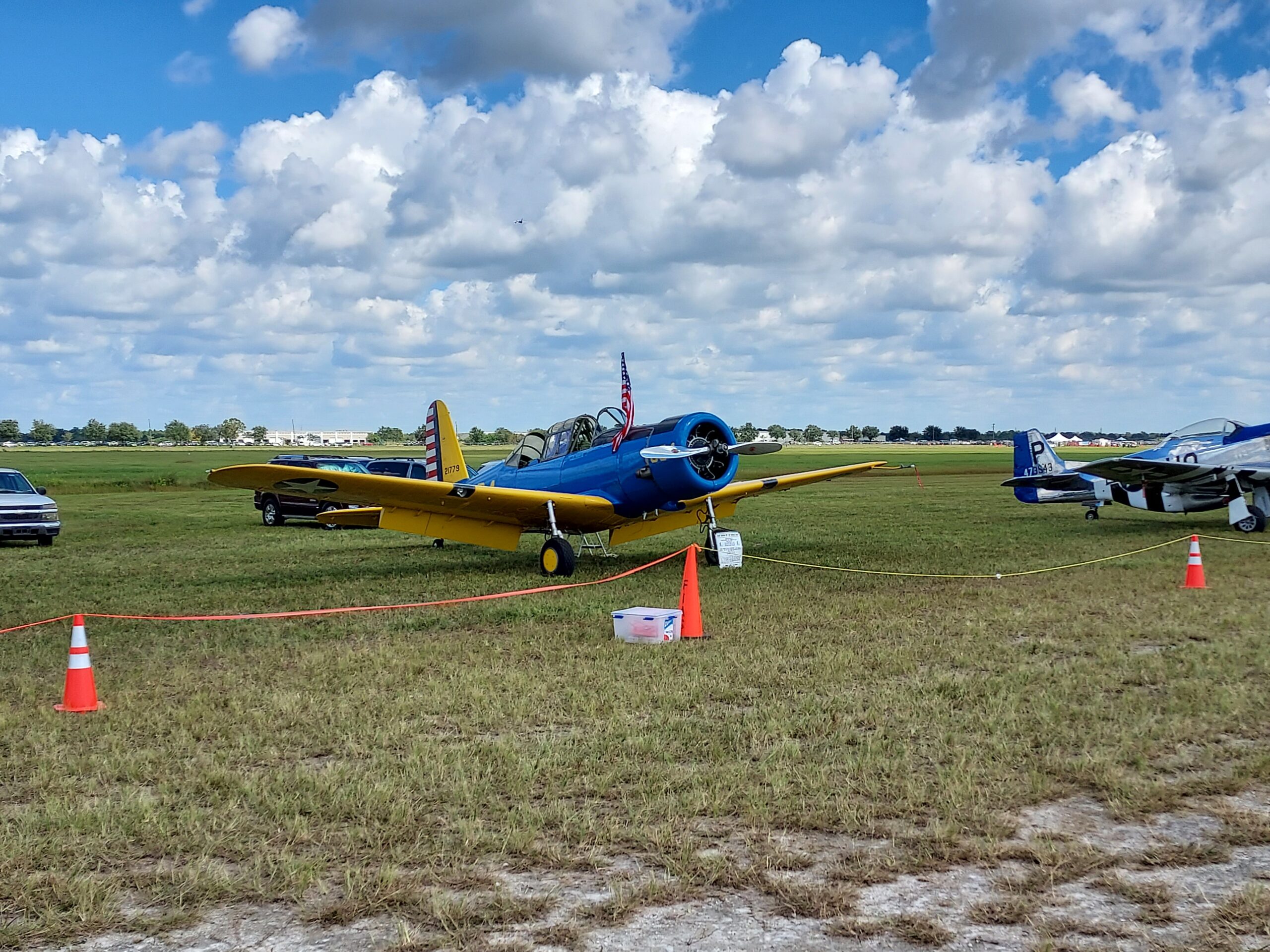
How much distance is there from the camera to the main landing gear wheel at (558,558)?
47.1ft

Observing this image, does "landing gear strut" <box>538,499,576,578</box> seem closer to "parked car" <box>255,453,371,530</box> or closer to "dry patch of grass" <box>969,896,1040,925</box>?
"dry patch of grass" <box>969,896,1040,925</box>

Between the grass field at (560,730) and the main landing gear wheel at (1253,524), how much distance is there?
678 cm

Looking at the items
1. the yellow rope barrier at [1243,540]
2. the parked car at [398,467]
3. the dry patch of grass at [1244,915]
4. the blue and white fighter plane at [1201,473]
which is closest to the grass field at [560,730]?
the dry patch of grass at [1244,915]

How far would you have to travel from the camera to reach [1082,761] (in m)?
5.34

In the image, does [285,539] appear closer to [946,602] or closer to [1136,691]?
[946,602]

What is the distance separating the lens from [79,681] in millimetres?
6887

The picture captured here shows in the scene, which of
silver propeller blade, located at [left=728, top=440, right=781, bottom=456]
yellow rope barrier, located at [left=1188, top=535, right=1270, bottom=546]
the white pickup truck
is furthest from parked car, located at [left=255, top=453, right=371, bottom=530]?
yellow rope barrier, located at [left=1188, top=535, right=1270, bottom=546]

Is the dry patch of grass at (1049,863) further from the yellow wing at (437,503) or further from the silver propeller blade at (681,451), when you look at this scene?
the silver propeller blade at (681,451)

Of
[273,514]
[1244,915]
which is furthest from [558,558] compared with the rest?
[273,514]

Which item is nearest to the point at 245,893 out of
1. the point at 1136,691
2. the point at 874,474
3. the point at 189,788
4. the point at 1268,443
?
the point at 189,788

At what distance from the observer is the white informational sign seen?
1423cm

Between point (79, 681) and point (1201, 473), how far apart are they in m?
20.0

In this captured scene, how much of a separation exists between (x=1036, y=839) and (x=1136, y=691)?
322 cm

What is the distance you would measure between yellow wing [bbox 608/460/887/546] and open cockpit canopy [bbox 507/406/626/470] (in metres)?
1.49
